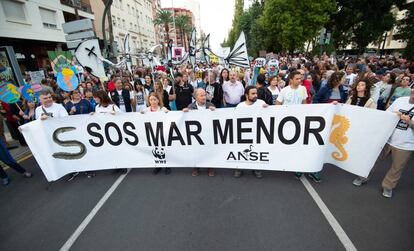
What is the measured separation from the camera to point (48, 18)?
17281 mm

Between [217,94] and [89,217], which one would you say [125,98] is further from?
[89,217]

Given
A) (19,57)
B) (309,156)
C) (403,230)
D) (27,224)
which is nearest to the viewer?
(403,230)

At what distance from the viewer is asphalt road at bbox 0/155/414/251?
254cm

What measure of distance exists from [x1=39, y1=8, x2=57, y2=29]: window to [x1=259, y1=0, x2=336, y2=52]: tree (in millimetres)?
22590

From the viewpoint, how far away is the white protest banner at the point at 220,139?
3.24 meters

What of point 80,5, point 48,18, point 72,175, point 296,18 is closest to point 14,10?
point 48,18

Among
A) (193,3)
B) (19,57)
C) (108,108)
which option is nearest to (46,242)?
(108,108)

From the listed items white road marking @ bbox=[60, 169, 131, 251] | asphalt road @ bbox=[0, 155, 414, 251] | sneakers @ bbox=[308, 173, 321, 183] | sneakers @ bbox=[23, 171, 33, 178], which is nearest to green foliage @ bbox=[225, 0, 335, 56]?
asphalt road @ bbox=[0, 155, 414, 251]

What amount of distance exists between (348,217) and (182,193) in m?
2.47

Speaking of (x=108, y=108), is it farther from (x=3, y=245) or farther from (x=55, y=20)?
(x=55, y=20)

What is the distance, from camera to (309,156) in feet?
11.3

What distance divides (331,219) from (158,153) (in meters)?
2.99

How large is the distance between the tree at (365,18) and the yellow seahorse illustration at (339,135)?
2631cm

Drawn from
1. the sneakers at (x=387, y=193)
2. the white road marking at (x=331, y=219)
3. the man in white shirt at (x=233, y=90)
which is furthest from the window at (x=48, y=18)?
the sneakers at (x=387, y=193)
